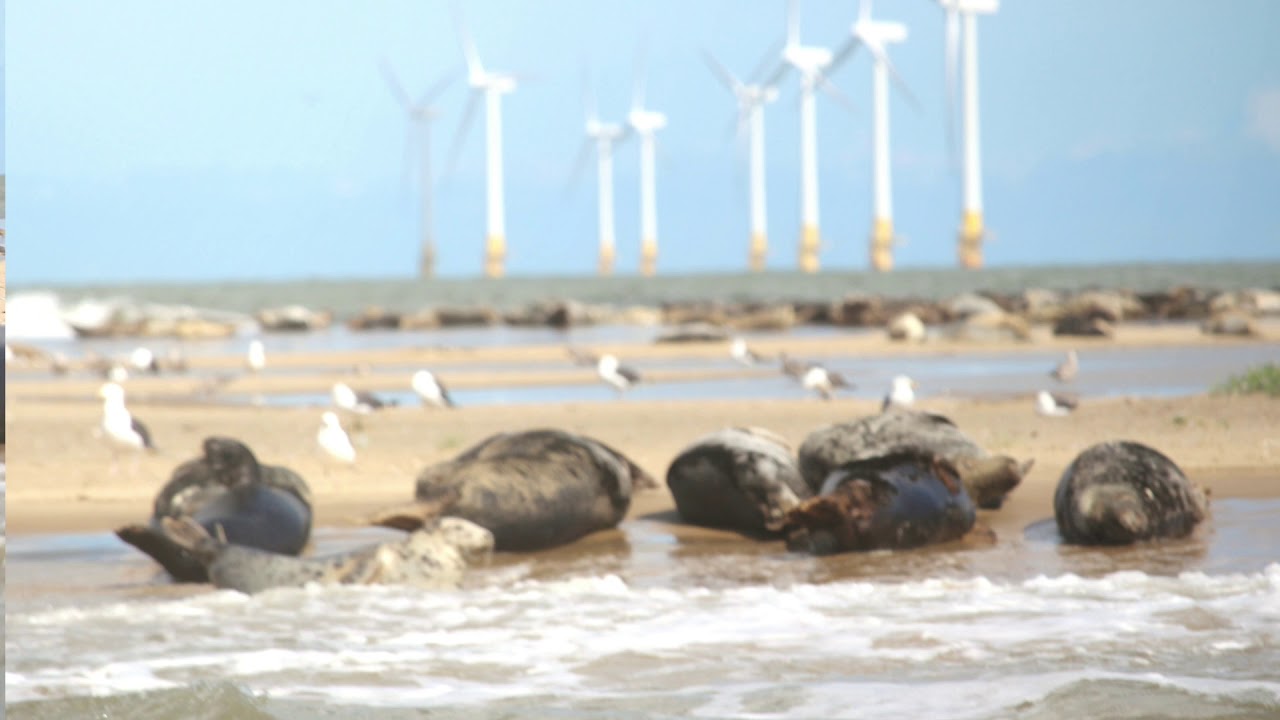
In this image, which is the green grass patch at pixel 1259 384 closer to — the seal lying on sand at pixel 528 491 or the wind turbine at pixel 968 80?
the seal lying on sand at pixel 528 491

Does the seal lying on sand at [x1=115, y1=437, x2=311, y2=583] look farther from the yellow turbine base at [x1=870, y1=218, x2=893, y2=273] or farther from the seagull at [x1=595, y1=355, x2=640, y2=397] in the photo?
the yellow turbine base at [x1=870, y1=218, x2=893, y2=273]

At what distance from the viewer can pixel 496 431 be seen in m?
14.3

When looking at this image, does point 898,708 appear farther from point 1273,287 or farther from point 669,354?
point 1273,287

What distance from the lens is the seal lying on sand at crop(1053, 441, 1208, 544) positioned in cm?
805

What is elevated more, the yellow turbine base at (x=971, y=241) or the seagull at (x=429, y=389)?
the yellow turbine base at (x=971, y=241)

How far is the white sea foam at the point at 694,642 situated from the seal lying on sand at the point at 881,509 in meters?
0.86

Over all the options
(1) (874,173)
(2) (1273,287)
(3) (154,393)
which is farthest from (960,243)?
(3) (154,393)

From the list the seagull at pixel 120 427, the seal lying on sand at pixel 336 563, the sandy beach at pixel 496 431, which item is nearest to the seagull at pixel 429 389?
the sandy beach at pixel 496 431

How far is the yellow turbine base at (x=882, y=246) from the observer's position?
10994 cm

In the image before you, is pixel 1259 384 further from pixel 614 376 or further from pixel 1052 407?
pixel 614 376

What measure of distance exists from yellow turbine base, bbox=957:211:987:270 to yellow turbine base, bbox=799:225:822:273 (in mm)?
13644

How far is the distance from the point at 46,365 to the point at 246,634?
975 inches

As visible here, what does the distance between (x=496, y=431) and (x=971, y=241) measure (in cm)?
9614

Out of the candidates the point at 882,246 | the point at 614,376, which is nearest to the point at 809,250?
the point at 882,246
